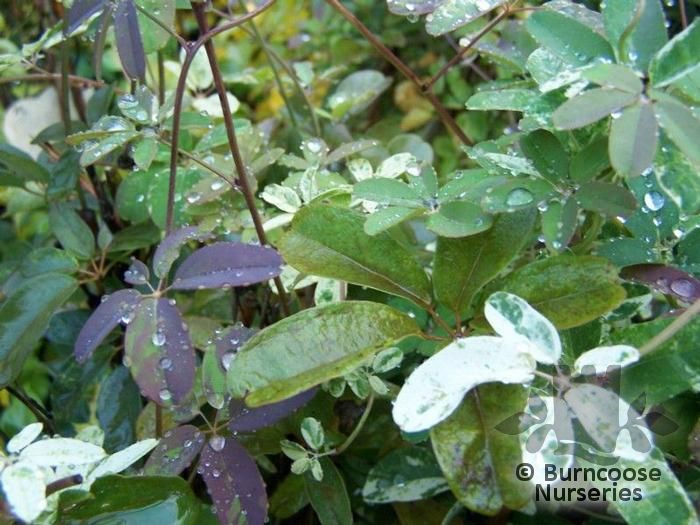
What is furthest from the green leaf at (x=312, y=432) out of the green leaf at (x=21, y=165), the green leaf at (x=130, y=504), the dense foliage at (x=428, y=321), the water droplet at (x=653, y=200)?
the green leaf at (x=21, y=165)

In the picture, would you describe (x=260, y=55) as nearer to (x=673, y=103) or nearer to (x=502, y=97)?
(x=502, y=97)

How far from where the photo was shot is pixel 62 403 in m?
0.93

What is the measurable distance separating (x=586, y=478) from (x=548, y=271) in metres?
0.16

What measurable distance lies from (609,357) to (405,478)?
257 mm

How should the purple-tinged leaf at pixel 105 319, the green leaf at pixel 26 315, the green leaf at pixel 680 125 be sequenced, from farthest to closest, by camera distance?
the green leaf at pixel 26 315, the purple-tinged leaf at pixel 105 319, the green leaf at pixel 680 125

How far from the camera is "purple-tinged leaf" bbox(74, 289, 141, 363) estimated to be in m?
0.61

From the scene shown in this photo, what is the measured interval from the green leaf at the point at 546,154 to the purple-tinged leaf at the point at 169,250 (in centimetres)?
30

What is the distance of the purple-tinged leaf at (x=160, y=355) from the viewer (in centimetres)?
60

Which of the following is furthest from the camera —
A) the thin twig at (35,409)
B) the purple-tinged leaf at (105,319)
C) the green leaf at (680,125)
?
the thin twig at (35,409)

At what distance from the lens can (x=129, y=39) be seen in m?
0.66

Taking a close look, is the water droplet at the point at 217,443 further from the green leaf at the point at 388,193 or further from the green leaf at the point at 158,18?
the green leaf at the point at 158,18

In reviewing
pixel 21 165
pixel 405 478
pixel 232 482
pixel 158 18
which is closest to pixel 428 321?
pixel 405 478

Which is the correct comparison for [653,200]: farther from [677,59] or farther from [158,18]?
[158,18]

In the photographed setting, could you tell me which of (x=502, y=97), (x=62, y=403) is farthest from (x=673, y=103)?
(x=62, y=403)
